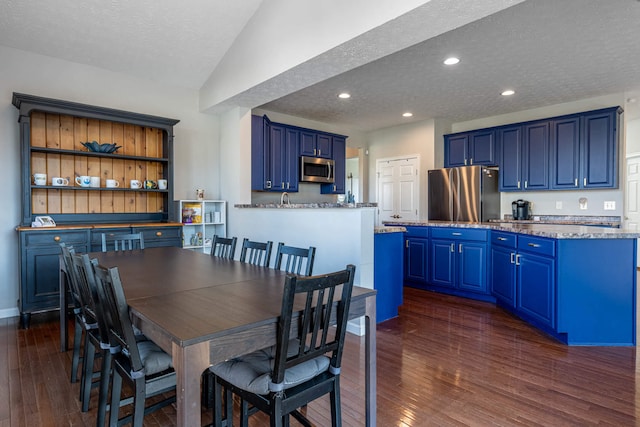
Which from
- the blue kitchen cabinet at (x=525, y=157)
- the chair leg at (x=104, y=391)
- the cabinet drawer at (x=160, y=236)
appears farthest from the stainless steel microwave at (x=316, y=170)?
the chair leg at (x=104, y=391)

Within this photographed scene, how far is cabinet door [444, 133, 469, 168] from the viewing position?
20.1 ft

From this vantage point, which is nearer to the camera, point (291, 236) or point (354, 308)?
point (354, 308)

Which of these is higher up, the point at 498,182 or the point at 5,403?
the point at 498,182

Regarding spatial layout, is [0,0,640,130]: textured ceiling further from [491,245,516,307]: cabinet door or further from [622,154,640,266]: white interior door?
[622,154,640,266]: white interior door

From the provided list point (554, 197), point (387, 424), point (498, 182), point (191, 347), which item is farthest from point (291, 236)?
point (554, 197)

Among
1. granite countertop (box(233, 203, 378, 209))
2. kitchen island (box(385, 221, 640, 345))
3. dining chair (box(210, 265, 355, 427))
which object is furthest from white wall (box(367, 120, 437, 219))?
dining chair (box(210, 265, 355, 427))

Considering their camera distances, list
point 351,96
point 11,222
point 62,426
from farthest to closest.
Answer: point 351,96 → point 11,222 → point 62,426

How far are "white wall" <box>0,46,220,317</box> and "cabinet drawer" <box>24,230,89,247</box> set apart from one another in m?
0.53

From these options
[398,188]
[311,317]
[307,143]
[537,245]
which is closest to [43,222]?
[311,317]

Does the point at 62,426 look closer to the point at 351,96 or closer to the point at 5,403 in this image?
the point at 5,403

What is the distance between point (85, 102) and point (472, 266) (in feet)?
15.8

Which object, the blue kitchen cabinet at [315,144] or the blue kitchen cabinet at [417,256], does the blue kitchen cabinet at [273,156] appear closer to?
the blue kitchen cabinet at [315,144]

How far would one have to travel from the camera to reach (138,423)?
1.45 m

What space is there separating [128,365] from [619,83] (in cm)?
580
